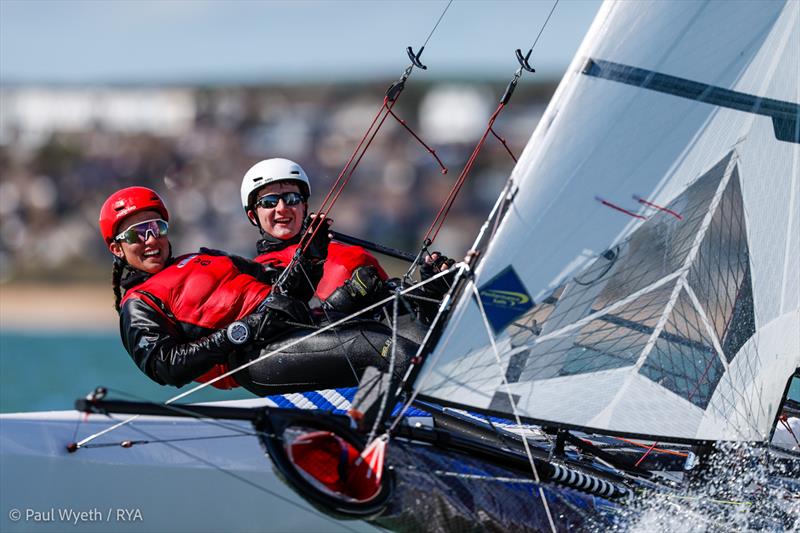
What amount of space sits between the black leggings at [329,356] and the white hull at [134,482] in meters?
0.22

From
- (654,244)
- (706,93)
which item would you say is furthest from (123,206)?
(706,93)

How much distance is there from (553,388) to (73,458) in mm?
1617

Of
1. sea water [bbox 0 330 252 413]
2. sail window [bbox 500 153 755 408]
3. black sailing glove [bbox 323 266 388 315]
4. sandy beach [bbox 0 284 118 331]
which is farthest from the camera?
sandy beach [bbox 0 284 118 331]

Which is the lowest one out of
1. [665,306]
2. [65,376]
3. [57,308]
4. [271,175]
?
[665,306]

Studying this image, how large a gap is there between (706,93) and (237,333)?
163cm

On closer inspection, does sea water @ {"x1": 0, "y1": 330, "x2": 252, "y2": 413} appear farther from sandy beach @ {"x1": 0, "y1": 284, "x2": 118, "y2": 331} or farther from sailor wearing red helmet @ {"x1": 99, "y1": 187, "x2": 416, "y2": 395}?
sandy beach @ {"x1": 0, "y1": 284, "x2": 118, "y2": 331}

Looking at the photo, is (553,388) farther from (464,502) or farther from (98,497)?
(98,497)

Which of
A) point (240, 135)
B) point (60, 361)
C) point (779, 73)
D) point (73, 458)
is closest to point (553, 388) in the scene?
point (779, 73)

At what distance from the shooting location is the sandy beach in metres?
26.0

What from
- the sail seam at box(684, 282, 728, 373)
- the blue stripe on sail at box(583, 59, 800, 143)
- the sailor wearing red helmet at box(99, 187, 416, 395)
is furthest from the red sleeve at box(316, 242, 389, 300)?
the blue stripe on sail at box(583, 59, 800, 143)

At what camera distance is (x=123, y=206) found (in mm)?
4340

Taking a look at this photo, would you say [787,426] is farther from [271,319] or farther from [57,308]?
[57,308]

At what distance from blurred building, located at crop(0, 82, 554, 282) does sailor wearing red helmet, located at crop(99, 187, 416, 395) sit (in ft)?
76.3

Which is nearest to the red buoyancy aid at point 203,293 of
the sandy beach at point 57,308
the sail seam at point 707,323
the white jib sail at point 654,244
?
the white jib sail at point 654,244
